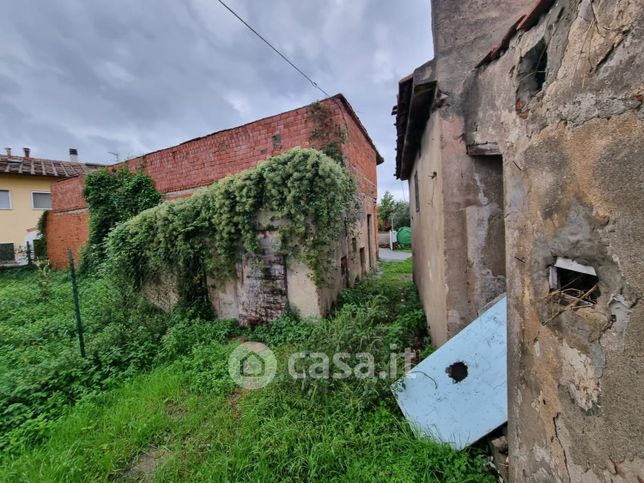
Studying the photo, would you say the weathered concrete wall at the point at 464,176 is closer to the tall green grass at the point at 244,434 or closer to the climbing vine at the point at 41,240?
the tall green grass at the point at 244,434

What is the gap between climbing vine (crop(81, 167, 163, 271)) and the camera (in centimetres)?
975

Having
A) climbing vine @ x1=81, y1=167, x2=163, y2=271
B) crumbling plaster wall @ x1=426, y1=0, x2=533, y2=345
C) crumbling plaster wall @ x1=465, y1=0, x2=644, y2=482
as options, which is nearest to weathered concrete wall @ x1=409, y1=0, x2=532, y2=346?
crumbling plaster wall @ x1=426, y1=0, x2=533, y2=345

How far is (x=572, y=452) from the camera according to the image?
1.26 metres

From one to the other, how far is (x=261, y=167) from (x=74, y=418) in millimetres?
4022

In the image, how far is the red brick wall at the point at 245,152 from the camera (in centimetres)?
631

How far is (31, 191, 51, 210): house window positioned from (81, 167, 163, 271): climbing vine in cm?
937

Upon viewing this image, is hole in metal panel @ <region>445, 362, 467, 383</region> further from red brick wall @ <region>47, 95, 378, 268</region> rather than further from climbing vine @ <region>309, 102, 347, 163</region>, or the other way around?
red brick wall @ <region>47, 95, 378, 268</region>

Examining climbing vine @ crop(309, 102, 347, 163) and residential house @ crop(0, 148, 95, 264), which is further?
residential house @ crop(0, 148, 95, 264)

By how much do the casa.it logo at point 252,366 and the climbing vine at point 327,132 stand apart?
13.7 ft

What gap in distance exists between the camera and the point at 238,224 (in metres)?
4.91

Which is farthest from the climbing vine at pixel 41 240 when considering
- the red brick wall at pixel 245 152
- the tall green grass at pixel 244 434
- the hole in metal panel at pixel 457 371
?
the hole in metal panel at pixel 457 371

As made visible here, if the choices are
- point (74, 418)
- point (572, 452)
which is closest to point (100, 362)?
point (74, 418)

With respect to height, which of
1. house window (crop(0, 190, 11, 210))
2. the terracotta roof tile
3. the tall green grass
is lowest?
the tall green grass

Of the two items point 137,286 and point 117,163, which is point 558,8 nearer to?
point 137,286
